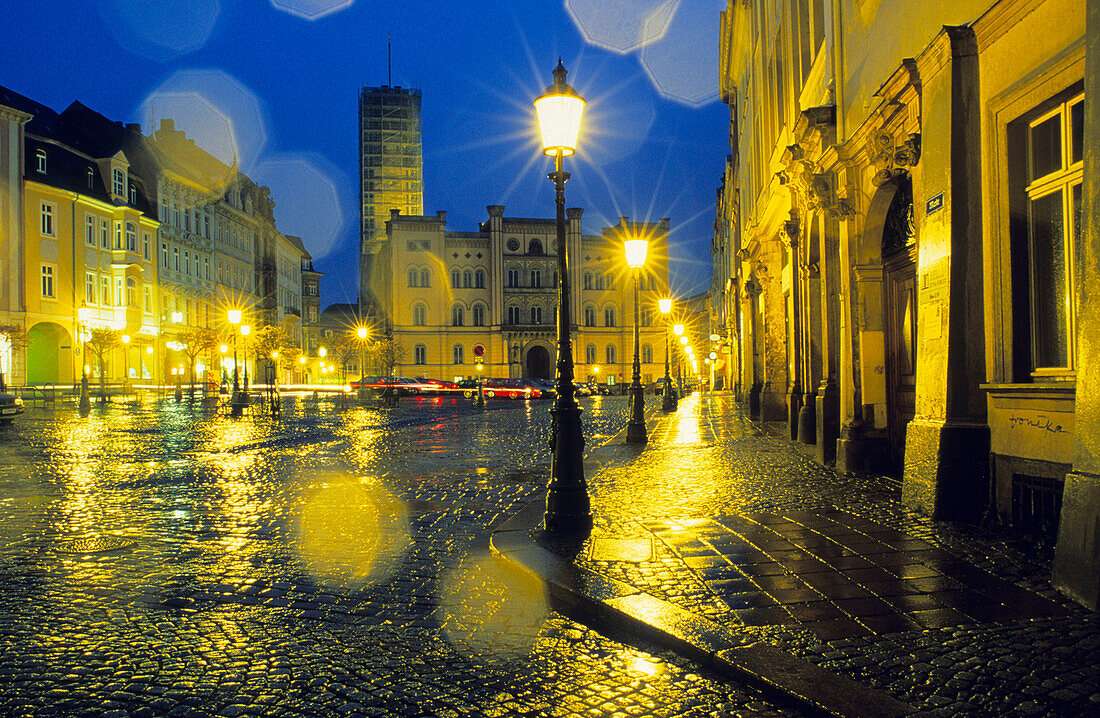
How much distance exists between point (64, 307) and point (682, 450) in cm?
4230

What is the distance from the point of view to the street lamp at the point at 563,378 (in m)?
7.08

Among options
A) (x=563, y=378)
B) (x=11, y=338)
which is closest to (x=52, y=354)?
(x=11, y=338)

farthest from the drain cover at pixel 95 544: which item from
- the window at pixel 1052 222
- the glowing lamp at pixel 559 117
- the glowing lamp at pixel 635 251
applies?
the glowing lamp at pixel 635 251

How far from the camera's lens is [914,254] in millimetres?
9633

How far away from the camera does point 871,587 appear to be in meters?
5.02

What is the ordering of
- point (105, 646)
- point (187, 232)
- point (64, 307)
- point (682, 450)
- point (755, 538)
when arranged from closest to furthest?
1. point (105, 646)
2. point (755, 538)
3. point (682, 450)
4. point (64, 307)
5. point (187, 232)

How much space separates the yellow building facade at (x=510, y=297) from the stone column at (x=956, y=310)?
67998 millimetres

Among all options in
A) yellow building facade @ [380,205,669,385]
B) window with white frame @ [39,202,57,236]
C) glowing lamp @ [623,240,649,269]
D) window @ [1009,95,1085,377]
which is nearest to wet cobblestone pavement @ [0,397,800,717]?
window @ [1009,95,1085,377]

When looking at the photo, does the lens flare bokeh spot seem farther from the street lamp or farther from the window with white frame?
the window with white frame

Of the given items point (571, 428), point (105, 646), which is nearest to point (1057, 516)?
point (571, 428)

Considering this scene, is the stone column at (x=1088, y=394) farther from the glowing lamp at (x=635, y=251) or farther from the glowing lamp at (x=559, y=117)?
the glowing lamp at (x=635, y=251)

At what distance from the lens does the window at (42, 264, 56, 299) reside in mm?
44156

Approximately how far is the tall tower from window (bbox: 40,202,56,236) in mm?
62145

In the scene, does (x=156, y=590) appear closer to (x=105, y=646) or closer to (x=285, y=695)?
(x=105, y=646)
